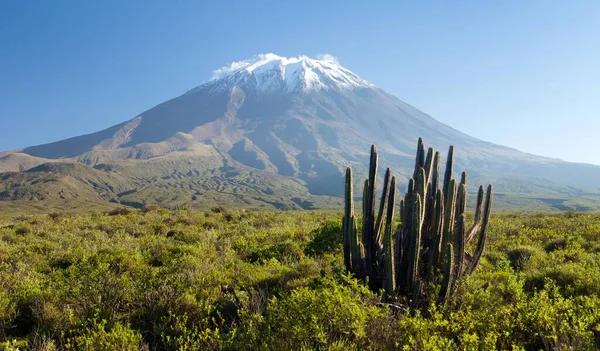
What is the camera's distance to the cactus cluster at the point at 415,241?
6.11 meters

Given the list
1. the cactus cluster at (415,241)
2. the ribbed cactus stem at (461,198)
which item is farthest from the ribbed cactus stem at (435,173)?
the ribbed cactus stem at (461,198)

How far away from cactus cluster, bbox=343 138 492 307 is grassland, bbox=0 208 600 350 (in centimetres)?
39

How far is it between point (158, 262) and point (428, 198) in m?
7.09

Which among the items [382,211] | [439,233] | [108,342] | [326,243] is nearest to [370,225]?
[382,211]

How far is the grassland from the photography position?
14.9 ft

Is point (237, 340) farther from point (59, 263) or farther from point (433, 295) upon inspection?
point (59, 263)

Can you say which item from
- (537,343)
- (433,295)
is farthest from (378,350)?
(537,343)

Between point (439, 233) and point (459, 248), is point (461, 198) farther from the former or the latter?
point (459, 248)

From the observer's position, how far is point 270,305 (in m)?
5.25

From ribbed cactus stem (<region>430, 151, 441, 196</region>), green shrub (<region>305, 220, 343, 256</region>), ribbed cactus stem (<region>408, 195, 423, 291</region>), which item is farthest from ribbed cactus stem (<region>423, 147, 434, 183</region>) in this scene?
green shrub (<region>305, 220, 343, 256</region>)

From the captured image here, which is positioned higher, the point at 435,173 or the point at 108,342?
the point at 435,173

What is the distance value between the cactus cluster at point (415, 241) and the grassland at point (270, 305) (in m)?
0.39

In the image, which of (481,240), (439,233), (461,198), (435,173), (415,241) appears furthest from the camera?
(435,173)

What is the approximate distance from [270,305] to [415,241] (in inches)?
108
